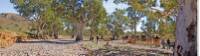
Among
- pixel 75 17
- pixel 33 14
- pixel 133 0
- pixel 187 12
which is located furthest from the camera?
pixel 33 14

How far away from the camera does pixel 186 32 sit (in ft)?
25.0

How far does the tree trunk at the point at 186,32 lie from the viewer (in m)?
7.30

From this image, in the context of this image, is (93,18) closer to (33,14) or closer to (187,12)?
(33,14)

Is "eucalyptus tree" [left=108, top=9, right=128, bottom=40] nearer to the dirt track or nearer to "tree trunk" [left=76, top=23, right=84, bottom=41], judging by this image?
"tree trunk" [left=76, top=23, right=84, bottom=41]

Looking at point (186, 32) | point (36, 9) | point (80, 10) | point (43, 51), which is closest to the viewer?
point (186, 32)

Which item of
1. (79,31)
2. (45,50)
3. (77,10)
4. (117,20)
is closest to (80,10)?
(77,10)

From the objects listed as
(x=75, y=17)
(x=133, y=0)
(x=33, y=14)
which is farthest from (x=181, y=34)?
(x=33, y=14)

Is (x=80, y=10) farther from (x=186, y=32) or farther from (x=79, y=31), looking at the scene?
(x=186, y=32)

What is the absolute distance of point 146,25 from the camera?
4392 inches

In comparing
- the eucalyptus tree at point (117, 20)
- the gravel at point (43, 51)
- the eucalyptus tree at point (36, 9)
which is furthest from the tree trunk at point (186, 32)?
the eucalyptus tree at point (117, 20)

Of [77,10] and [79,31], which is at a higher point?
[77,10]

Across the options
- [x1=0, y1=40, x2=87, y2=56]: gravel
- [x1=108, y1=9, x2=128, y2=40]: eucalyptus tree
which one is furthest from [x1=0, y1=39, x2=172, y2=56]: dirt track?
[x1=108, y1=9, x2=128, y2=40]: eucalyptus tree

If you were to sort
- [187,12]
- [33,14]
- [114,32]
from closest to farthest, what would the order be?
[187,12] < [33,14] < [114,32]

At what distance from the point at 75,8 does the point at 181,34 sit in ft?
197
